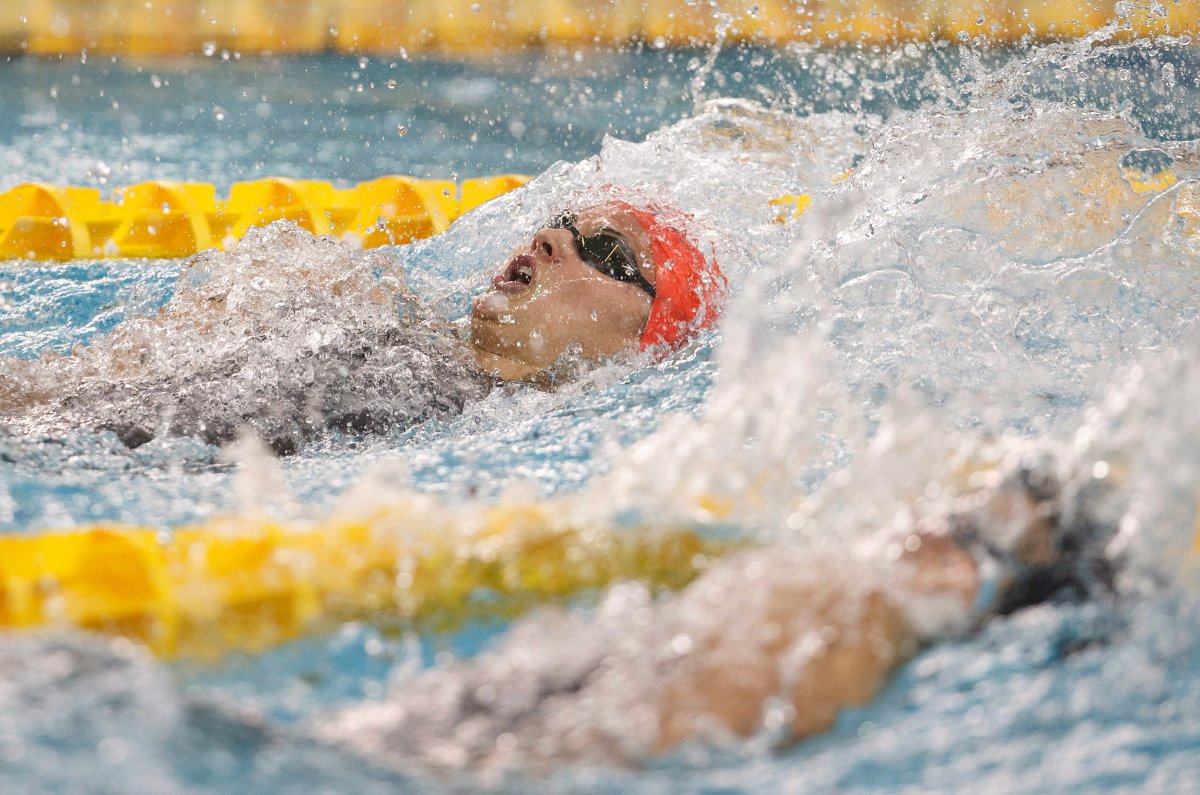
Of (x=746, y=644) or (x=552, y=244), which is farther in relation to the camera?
(x=552, y=244)

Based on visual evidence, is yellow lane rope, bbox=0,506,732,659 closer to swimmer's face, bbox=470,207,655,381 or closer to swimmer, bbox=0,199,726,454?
swimmer, bbox=0,199,726,454

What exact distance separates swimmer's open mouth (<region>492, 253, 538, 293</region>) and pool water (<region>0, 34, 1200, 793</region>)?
0.18 m

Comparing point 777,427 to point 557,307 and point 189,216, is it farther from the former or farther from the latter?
point 189,216

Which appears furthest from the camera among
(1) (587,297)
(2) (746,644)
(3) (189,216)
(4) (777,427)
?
(3) (189,216)

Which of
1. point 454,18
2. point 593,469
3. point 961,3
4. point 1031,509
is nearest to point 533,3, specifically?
point 454,18

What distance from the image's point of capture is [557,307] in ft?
6.98

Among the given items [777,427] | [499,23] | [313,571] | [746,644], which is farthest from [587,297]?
[499,23]

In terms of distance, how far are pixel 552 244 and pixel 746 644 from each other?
1.23 meters

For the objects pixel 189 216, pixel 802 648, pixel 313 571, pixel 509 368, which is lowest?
pixel 802 648

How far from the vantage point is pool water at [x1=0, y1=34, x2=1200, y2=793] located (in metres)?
1.02

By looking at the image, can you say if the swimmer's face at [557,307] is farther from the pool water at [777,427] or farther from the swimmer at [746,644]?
the swimmer at [746,644]

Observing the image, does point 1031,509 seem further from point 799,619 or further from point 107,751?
point 107,751

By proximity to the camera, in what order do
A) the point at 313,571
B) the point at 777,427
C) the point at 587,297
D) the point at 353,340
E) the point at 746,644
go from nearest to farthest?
the point at 746,644, the point at 313,571, the point at 777,427, the point at 353,340, the point at 587,297

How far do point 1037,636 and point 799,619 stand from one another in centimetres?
27
